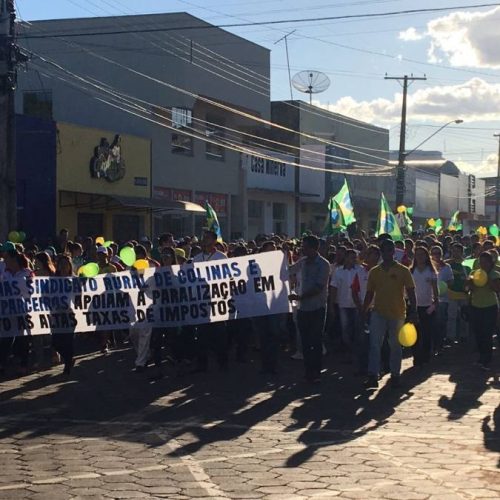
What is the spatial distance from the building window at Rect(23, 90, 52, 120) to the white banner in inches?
894

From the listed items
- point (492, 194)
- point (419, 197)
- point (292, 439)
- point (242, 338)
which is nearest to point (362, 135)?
point (419, 197)

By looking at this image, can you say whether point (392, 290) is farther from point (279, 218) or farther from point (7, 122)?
point (279, 218)

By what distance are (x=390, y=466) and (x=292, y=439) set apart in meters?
1.18

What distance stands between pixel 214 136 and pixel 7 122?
18019 millimetres

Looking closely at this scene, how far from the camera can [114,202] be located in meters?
27.9

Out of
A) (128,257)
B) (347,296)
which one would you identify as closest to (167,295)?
(128,257)

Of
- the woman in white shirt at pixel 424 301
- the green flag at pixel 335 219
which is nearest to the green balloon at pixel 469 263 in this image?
the woman in white shirt at pixel 424 301

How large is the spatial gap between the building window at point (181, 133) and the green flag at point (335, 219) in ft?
26.9

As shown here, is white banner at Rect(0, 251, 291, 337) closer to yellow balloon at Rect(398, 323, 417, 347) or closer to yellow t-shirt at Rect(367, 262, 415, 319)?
yellow t-shirt at Rect(367, 262, 415, 319)

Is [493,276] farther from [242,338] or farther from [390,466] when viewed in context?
[390,466]

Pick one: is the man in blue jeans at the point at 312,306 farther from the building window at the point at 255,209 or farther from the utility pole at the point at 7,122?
the building window at the point at 255,209

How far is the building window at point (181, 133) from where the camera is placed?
3256cm

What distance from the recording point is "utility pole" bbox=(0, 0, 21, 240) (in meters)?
17.8

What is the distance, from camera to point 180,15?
33000mm
